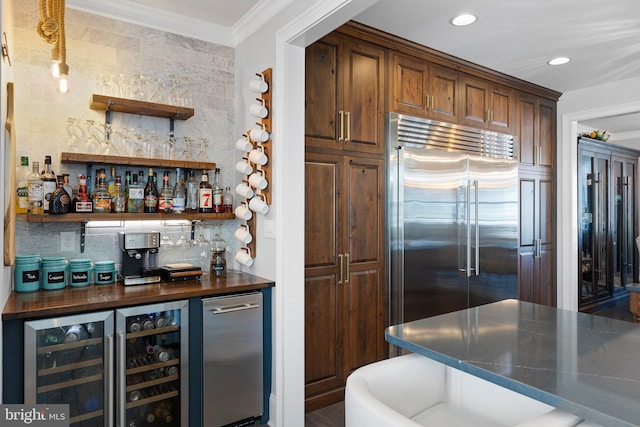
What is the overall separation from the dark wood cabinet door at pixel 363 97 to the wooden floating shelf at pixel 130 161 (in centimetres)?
99

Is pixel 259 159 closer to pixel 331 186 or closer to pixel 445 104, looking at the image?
pixel 331 186

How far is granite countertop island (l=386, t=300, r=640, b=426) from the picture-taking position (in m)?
1.01

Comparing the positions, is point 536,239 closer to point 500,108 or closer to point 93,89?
point 500,108

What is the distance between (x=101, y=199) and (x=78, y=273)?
444mm

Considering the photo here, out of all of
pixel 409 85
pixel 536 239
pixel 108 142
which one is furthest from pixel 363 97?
pixel 536 239

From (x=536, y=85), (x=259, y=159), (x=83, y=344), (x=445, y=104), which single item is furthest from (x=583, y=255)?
(x=83, y=344)

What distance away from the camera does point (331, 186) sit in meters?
2.83

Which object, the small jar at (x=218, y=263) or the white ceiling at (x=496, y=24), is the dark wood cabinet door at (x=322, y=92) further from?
the small jar at (x=218, y=263)

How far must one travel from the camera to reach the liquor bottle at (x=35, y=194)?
7.54 ft

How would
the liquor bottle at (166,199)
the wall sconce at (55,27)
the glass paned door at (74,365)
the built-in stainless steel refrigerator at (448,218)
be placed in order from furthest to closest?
the built-in stainless steel refrigerator at (448,218) < the liquor bottle at (166,199) < the glass paned door at (74,365) < the wall sconce at (55,27)

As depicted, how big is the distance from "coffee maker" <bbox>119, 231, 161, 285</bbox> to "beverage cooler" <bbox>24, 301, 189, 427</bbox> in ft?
1.21

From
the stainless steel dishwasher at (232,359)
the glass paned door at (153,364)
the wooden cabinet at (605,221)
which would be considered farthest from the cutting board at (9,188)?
the wooden cabinet at (605,221)

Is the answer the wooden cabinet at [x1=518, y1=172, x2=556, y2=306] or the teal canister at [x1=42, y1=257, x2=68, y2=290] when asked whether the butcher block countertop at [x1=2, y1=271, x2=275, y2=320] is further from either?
the wooden cabinet at [x1=518, y1=172, x2=556, y2=306]

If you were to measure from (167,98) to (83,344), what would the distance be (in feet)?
5.32
